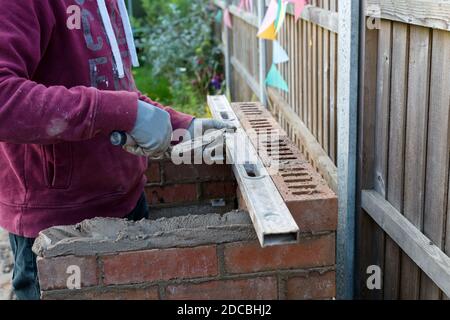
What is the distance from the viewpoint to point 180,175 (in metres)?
2.83

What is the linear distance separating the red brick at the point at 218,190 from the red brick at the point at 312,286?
920 millimetres

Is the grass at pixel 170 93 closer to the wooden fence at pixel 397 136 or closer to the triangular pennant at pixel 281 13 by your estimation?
the triangular pennant at pixel 281 13

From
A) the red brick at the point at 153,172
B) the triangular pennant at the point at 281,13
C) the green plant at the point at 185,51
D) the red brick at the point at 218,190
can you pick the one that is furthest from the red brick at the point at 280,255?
the green plant at the point at 185,51

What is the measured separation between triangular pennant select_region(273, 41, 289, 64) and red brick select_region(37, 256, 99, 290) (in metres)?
2.39

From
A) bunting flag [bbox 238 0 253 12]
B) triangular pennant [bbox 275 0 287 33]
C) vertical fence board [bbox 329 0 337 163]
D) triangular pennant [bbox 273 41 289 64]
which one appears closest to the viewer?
vertical fence board [bbox 329 0 337 163]

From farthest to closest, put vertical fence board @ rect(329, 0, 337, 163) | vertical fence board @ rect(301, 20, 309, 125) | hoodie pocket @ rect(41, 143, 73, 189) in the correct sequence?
vertical fence board @ rect(301, 20, 309, 125), vertical fence board @ rect(329, 0, 337, 163), hoodie pocket @ rect(41, 143, 73, 189)

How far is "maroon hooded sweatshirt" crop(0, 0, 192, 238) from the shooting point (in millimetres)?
1658

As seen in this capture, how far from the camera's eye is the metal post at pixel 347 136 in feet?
7.77

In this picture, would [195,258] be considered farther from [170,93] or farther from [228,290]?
[170,93]

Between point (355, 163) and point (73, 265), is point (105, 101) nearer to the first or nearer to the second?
point (73, 265)

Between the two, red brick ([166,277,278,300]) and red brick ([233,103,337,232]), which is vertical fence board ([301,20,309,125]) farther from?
red brick ([166,277,278,300])

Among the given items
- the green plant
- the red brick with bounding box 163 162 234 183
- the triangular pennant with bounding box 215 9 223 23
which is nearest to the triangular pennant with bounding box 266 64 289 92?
the red brick with bounding box 163 162 234 183

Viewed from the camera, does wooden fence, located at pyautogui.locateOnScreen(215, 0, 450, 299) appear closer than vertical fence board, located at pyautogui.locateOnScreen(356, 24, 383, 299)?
Yes

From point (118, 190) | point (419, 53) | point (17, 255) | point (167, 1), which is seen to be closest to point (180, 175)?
point (118, 190)
